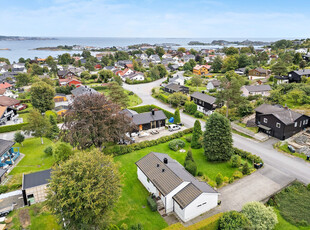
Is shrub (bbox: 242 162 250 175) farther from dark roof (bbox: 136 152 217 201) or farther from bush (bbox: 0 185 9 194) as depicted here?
Result: bush (bbox: 0 185 9 194)

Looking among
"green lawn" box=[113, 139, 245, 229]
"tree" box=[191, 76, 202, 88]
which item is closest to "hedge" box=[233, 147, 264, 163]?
"green lawn" box=[113, 139, 245, 229]

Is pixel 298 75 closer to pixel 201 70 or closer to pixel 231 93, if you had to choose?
pixel 231 93

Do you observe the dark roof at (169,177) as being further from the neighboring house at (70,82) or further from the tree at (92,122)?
the neighboring house at (70,82)

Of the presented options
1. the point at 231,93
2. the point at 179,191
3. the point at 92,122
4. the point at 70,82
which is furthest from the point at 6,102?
the point at 231,93

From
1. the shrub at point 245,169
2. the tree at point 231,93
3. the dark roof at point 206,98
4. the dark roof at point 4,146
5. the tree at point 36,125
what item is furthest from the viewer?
the dark roof at point 206,98

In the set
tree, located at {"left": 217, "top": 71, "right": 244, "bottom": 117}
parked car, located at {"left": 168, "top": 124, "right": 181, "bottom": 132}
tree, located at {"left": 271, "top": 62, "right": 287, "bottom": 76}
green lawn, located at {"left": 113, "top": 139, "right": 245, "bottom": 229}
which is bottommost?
green lawn, located at {"left": 113, "top": 139, "right": 245, "bottom": 229}

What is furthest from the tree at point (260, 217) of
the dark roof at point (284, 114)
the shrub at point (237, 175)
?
the dark roof at point (284, 114)
